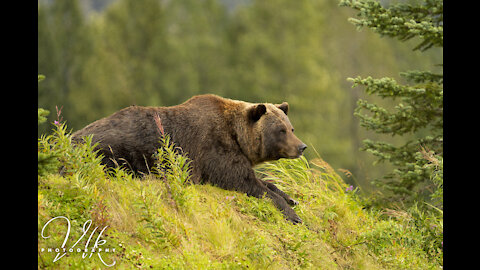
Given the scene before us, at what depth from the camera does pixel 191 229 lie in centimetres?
508

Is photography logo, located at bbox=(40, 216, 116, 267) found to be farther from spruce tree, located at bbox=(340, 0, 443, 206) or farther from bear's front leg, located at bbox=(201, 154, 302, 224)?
spruce tree, located at bbox=(340, 0, 443, 206)

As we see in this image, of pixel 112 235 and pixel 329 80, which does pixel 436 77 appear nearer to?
pixel 112 235

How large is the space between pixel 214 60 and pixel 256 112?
21554 millimetres

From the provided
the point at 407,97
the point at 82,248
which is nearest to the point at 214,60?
the point at 407,97

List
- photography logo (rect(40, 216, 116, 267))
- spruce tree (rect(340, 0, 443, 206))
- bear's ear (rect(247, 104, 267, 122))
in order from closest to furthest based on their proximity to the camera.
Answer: photography logo (rect(40, 216, 116, 267))
bear's ear (rect(247, 104, 267, 122))
spruce tree (rect(340, 0, 443, 206))

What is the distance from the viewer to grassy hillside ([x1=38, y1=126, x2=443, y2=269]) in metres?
4.54

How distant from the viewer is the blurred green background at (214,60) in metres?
23.2

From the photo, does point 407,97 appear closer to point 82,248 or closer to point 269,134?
point 269,134

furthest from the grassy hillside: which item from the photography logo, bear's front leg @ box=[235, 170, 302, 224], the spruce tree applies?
the spruce tree

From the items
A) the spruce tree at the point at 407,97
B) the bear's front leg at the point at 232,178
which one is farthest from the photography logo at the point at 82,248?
the spruce tree at the point at 407,97
